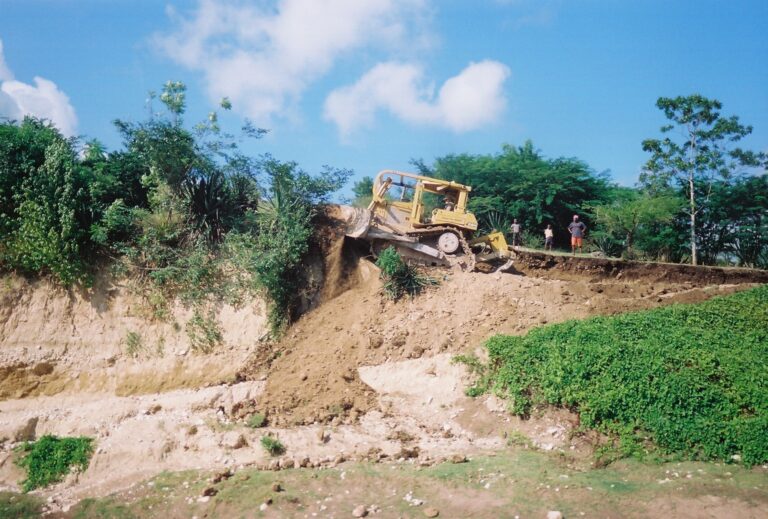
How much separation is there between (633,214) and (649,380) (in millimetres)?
11854

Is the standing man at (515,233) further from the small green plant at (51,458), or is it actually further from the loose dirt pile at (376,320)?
the small green plant at (51,458)

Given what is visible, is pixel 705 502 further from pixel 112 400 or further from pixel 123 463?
pixel 112 400

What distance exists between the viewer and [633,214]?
21.8 meters

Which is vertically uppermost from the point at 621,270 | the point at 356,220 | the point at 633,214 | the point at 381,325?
the point at 633,214

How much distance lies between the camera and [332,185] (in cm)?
1684

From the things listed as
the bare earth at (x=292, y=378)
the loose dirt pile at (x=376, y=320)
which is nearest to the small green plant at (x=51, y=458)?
the bare earth at (x=292, y=378)

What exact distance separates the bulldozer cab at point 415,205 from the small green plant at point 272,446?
7.43 meters

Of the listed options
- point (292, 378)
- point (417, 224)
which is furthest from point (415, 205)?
point (292, 378)

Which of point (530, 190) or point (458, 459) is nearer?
point (458, 459)

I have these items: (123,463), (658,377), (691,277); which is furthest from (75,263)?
(691,277)

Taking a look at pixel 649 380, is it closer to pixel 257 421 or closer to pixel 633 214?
pixel 257 421

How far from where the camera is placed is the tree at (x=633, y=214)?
2175 cm

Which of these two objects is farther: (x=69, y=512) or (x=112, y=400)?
(x=112, y=400)

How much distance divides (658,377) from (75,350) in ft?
40.6
